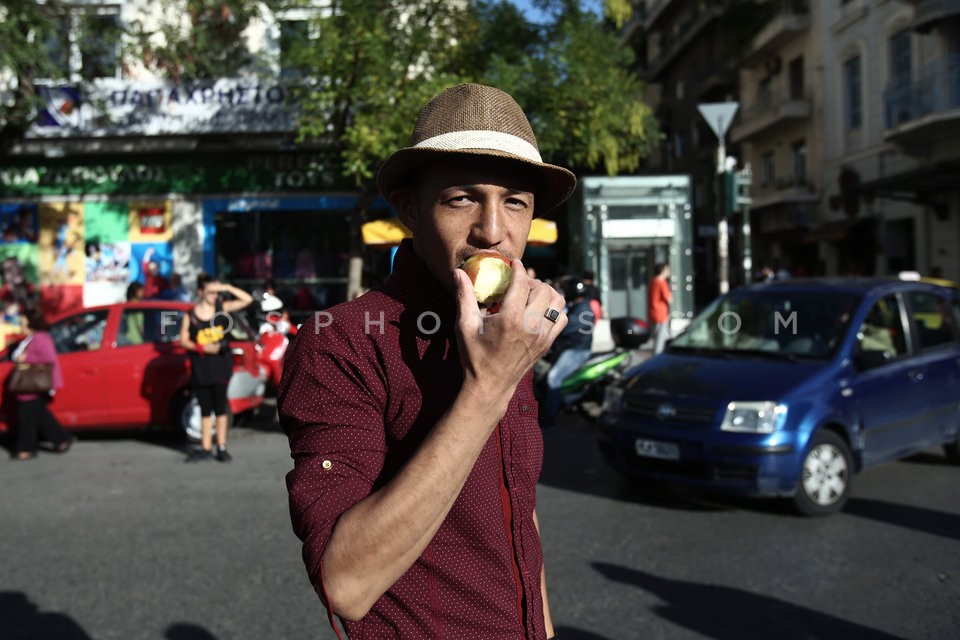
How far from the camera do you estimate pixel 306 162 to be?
1894cm

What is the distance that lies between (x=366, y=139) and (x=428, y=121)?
1160cm

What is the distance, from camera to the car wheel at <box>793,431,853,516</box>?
659cm

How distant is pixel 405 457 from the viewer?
1572mm

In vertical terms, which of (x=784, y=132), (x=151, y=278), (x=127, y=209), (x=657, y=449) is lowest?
(x=657, y=449)

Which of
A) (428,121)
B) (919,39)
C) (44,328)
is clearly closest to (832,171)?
(919,39)

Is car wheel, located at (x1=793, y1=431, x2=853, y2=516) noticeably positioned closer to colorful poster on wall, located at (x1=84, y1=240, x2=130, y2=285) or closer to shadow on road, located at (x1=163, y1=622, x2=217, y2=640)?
shadow on road, located at (x1=163, y1=622, x2=217, y2=640)

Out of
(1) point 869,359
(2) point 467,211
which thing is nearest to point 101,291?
(1) point 869,359

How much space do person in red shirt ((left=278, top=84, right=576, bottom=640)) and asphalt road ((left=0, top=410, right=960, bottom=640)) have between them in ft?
9.86

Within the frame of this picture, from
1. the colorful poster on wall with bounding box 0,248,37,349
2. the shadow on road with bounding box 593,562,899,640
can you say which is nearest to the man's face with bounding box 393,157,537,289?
the shadow on road with bounding box 593,562,899,640

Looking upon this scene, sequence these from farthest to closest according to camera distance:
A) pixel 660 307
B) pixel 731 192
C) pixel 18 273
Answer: pixel 18 273 → pixel 660 307 → pixel 731 192

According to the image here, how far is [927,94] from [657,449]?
19.7 metres

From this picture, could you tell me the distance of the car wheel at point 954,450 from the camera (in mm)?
8219

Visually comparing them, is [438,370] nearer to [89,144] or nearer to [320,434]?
[320,434]

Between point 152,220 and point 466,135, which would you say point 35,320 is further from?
point 152,220
